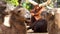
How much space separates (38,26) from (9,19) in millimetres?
338

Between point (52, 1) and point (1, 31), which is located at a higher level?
point (52, 1)

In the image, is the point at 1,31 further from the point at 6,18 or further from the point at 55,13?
the point at 55,13

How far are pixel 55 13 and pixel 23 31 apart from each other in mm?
198

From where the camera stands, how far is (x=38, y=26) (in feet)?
4.92

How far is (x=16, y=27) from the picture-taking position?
1192 mm

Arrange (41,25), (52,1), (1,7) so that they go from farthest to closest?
(52,1)
(41,25)
(1,7)

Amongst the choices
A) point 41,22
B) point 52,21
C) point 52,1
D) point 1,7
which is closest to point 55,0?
point 52,1

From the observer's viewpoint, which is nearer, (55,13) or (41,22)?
(55,13)

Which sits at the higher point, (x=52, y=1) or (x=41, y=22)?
(x=52, y=1)

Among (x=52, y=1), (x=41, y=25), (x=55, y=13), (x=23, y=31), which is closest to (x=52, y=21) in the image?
(x=55, y=13)

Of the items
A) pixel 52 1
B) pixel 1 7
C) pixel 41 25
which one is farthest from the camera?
pixel 52 1

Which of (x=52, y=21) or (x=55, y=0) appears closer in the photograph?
(x=52, y=21)

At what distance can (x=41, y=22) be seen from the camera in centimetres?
149

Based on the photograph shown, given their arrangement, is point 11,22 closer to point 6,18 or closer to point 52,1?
point 6,18
